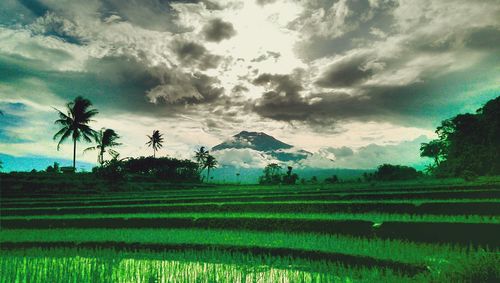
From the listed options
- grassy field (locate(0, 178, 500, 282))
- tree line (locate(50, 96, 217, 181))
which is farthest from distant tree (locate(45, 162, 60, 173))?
grassy field (locate(0, 178, 500, 282))

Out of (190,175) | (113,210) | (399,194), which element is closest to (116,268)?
(113,210)

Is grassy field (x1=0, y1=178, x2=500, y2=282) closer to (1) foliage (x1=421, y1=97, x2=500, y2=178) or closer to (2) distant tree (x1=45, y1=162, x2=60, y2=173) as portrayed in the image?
(1) foliage (x1=421, y1=97, x2=500, y2=178)

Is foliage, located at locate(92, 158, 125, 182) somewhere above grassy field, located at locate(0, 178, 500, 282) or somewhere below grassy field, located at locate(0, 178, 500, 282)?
above

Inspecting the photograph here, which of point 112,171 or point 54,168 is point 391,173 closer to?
point 112,171

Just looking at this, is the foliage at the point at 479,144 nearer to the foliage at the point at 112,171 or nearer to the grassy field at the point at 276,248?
the grassy field at the point at 276,248

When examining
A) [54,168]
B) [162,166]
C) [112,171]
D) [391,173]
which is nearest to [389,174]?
[391,173]

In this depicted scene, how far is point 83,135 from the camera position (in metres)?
50.0

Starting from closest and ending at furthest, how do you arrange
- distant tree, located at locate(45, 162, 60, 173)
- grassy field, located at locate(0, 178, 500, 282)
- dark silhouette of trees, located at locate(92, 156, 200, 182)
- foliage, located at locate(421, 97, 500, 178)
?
grassy field, located at locate(0, 178, 500, 282)
foliage, located at locate(421, 97, 500, 178)
distant tree, located at locate(45, 162, 60, 173)
dark silhouette of trees, located at locate(92, 156, 200, 182)

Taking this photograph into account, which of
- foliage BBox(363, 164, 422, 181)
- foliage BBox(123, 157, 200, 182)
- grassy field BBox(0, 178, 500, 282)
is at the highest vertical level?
foliage BBox(123, 157, 200, 182)

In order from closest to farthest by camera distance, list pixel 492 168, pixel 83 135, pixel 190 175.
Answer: pixel 492 168
pixel 83 135
pixel 190 175

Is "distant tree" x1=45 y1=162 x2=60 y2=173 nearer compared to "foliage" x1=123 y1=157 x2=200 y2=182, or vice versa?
"distant tree" x1=45 y1=162 x2=60 y2=173

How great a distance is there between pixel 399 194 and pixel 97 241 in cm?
1606

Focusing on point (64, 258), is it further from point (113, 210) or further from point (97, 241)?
point (113, 210)

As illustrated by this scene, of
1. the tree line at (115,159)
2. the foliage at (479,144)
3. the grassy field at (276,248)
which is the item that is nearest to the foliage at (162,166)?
the tree line at (115,159)
